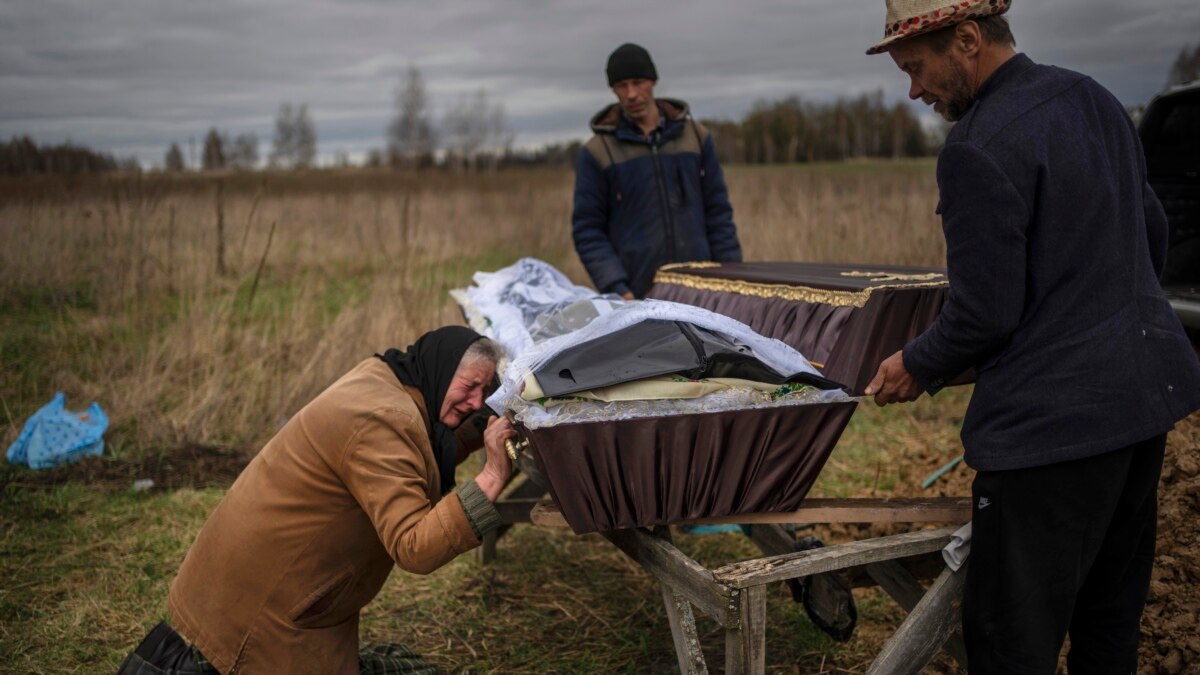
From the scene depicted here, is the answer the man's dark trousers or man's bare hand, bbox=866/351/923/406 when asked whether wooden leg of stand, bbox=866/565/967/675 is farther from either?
man's bare hand, bbox=866/351/923/406

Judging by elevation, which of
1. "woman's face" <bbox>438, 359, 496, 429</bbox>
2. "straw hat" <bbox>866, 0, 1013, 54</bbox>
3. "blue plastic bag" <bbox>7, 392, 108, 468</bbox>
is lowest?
"blue plastic bag" <bbox>7, 392, 108, 468</bbox>

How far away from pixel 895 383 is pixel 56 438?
5509mm

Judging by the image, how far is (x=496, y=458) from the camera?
241cm

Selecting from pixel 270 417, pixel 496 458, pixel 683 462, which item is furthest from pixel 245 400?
pixel 683 462

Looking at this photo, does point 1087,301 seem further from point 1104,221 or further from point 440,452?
point 440,452

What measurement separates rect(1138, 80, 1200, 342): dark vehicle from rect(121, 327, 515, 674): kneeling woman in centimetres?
389

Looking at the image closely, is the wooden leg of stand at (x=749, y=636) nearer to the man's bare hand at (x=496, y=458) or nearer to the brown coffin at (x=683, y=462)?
the brown coffin at (x=683, y=462)

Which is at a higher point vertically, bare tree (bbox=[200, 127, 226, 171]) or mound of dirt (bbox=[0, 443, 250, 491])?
bare tree (bbox=[200, 127, 226, 171])

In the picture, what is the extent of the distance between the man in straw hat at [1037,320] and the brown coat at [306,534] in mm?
1344

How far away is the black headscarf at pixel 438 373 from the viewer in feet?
8.69

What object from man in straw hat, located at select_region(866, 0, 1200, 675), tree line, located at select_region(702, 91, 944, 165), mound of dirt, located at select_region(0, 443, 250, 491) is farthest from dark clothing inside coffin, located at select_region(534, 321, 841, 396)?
tree line, located at select_region(702, 91, 944, 165)

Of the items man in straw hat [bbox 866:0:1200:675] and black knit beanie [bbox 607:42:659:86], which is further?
black knit beanie [bbox 607:42:659:86]

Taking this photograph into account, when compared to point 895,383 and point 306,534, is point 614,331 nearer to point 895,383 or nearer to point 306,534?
point 895,383

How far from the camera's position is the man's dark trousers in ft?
6.64
